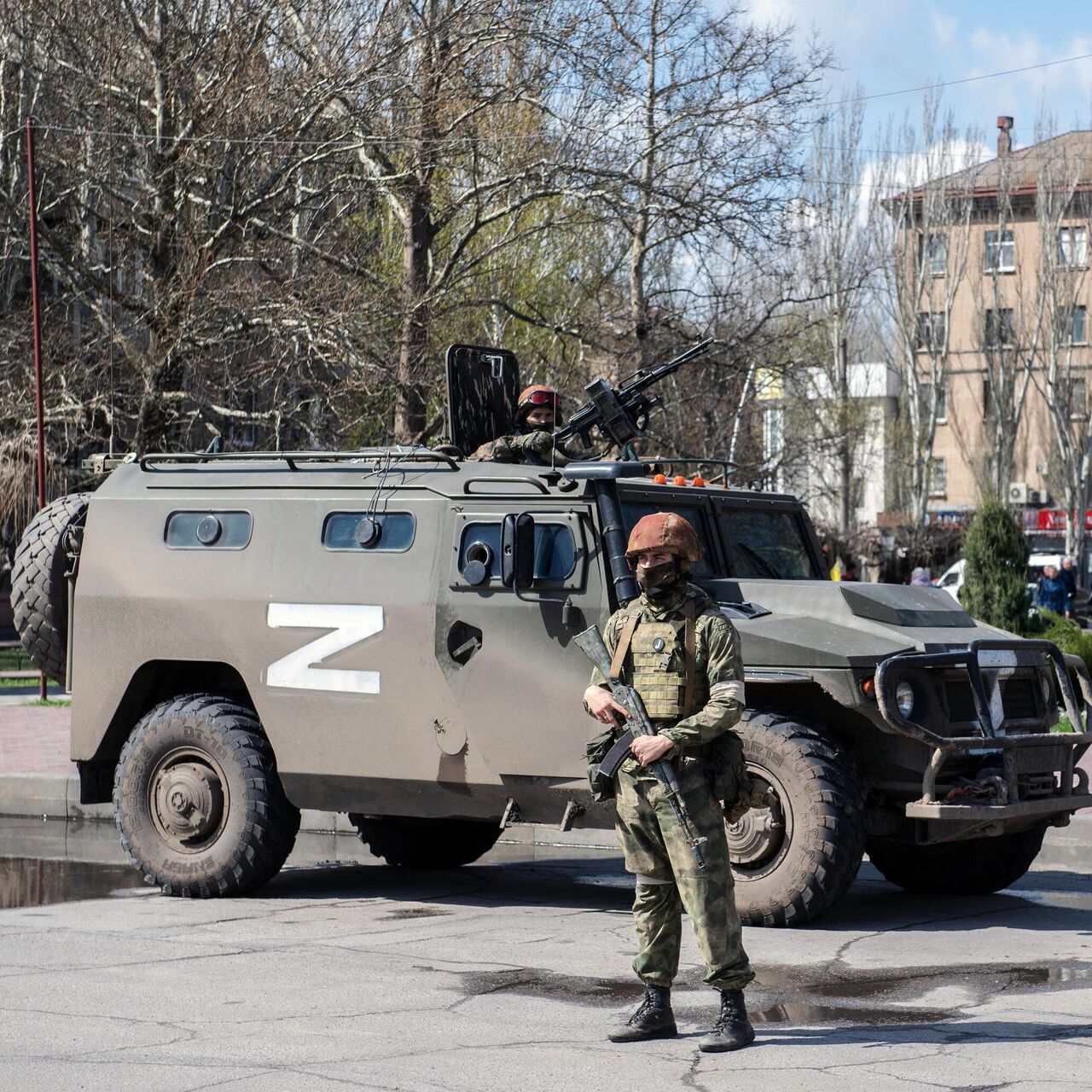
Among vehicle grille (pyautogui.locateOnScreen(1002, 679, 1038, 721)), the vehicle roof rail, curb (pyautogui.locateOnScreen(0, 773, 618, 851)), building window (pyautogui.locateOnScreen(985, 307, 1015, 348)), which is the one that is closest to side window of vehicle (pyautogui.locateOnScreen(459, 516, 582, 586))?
the vehicle roof rail

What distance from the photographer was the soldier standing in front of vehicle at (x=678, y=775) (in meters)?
5.59

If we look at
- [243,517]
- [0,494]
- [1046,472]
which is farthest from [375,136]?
[1046,472]

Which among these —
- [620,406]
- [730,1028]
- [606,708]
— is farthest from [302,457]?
[730,1028]

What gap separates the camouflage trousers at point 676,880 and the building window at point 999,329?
51742 millimetres

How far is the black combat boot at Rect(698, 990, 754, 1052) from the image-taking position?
558 cm

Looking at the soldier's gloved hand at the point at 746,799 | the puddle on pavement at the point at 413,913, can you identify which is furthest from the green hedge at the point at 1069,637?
the soldier's gloved hand at the point at 746,799

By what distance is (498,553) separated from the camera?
8375 millimetres

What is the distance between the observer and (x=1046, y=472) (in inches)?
2232

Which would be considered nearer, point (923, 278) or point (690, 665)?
point (690, 665)

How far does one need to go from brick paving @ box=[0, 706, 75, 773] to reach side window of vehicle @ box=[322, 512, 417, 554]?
446 cm

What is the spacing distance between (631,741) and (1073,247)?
52.6 m

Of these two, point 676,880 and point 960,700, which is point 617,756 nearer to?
point 676,880

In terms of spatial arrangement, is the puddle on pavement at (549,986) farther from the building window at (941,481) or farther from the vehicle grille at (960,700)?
the building window at (941,481)

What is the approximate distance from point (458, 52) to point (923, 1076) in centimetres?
1522
